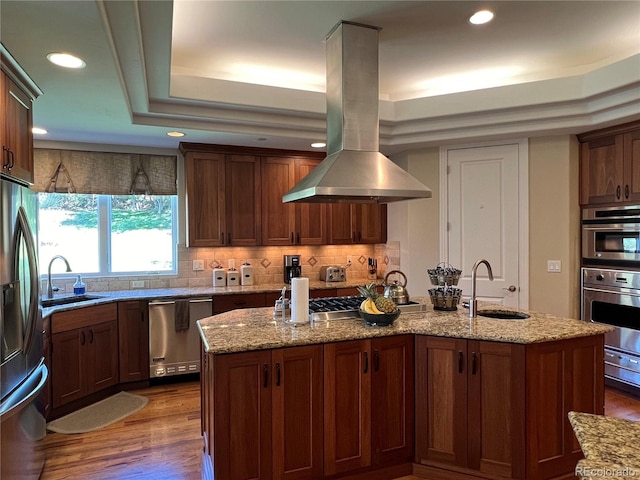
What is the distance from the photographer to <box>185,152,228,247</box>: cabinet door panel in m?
4.48

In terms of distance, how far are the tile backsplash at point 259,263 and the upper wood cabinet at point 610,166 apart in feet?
6.69

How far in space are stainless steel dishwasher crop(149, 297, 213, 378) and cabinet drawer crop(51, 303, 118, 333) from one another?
0.36 metres

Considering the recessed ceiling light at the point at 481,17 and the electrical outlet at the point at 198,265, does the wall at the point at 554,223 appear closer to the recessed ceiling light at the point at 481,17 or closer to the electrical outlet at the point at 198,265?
the recessed ceiling light at the point at 481,17

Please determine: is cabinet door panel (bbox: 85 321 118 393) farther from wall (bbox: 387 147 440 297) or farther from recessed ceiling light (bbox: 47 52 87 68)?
wall (bbox: 387 147 440 297)

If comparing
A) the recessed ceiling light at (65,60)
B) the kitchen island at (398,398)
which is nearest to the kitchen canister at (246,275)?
the kitchen island at (398,398)

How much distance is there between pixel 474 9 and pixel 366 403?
258 cm

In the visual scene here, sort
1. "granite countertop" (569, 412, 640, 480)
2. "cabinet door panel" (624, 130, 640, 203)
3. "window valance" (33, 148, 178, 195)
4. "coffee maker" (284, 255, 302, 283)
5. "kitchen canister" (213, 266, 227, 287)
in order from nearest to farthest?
1. "granite countertop" (569, 412, 640, 480)
2. "cabinet door panel" (624, 130, 640, 203)
3. "window valance" (33, 148, 178, 195)
4. "kitchen canister" (213, 266, 227, 287)
5. "coffee maker" (284, 255, 302, 283)

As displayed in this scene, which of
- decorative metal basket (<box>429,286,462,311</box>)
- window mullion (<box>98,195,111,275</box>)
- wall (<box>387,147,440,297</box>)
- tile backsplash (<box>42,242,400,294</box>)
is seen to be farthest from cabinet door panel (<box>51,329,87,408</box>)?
wall (<box>387,147,440,297</box>)

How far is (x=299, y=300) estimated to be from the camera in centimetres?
262

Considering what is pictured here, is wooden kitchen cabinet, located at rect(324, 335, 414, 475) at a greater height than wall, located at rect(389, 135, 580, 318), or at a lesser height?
lesser

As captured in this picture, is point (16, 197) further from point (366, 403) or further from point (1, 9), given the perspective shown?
point (366, 403)

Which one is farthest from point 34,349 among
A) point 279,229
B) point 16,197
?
point 279,229

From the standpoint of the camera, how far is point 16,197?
90.1 inches

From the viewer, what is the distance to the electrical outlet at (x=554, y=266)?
4156 mm
